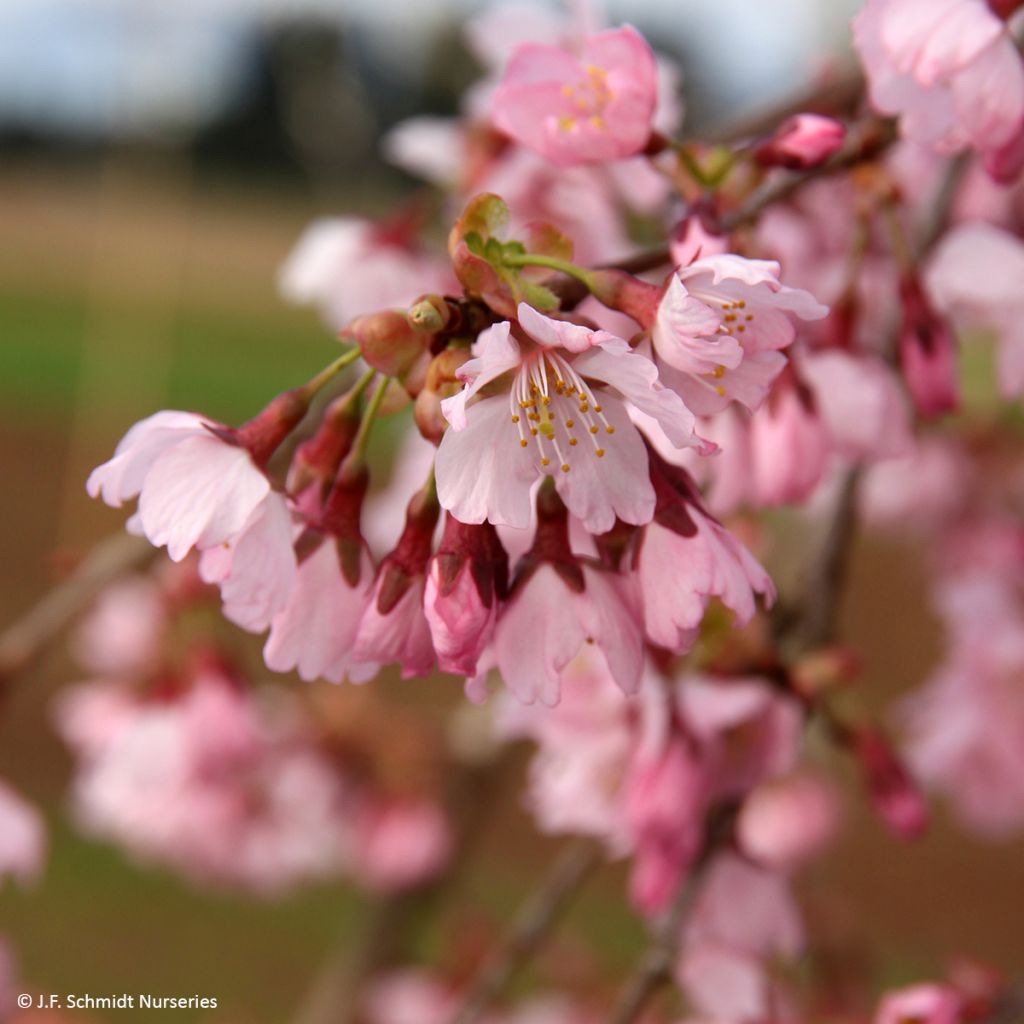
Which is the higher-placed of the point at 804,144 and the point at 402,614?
the point at 804,144

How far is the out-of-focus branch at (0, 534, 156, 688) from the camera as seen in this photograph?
82 centimetres

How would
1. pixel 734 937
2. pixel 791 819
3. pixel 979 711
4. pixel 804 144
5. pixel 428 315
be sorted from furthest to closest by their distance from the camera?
pixel 791 819 < pixel 979 711 < pixel 734 937 < pixel 804 144 < pixel 428 315

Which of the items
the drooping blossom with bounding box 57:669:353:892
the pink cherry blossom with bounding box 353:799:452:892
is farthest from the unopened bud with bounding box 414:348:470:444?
the pink cherry blossom with bounding box 353:799:452:892

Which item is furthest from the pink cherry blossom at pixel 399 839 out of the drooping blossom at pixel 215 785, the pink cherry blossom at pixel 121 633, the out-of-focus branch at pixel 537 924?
the out-of-focus branch at pixel 537 924

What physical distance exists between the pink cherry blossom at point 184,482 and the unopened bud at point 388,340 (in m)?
0.07

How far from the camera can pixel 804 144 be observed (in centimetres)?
55

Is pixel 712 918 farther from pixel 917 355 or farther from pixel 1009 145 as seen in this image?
pixel 1009 145

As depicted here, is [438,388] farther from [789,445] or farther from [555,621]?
[789,445]

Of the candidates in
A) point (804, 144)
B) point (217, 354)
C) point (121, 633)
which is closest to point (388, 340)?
point (804, 144)

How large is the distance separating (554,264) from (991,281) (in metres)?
0.33

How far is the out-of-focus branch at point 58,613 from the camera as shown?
823 millimetres

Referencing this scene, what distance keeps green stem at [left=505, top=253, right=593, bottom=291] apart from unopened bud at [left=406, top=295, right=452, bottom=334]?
1.3 inches

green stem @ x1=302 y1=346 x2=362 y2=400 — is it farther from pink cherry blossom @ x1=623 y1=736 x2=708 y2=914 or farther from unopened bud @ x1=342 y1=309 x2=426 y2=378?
pink cherry blossom @ x1=623 y1=736 x2=708 y2=914

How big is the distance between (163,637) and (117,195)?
44.7ft
